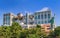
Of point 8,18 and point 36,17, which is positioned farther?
point 8,18

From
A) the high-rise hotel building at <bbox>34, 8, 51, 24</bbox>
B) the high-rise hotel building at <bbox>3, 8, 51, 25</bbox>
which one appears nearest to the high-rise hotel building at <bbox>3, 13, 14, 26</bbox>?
the high-rise hotel building at <bbox>3, 8, 51, 25</bbox>

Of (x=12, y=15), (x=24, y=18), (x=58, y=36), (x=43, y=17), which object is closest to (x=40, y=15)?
(x=43, y=17)

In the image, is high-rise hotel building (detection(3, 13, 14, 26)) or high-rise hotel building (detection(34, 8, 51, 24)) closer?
high-rise hotel building (detection(34, 8, 51, 24))

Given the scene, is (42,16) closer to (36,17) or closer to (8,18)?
(36,17)

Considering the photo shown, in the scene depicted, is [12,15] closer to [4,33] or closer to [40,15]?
[40,15]

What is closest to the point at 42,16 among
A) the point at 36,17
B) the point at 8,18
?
the point at 36,17

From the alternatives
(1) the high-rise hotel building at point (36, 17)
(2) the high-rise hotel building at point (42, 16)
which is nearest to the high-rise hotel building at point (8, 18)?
(1) the high-rise hotel building at point (36, 17)

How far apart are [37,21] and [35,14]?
8.04ft

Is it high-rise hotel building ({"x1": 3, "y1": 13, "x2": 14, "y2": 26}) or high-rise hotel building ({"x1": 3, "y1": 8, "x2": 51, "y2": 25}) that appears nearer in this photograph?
high-rise hotel building ({"x1": 3, "y1": 8, "x2": 51, "y2": 25})

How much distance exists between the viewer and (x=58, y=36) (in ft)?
91.8

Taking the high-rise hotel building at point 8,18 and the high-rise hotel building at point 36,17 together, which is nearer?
the high-rise hotel building at point 36,17

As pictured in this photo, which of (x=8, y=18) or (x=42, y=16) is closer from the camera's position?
(x=42, y=16)

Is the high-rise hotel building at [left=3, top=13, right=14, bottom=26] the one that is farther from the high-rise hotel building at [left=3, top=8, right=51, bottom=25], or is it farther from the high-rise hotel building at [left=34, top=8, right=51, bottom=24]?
the high-rise hotel building at [left=34, top=8, right=51, bottom=24]

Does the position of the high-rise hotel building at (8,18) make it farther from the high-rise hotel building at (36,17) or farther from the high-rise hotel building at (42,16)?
the high-rise hotel building at (42,16)
